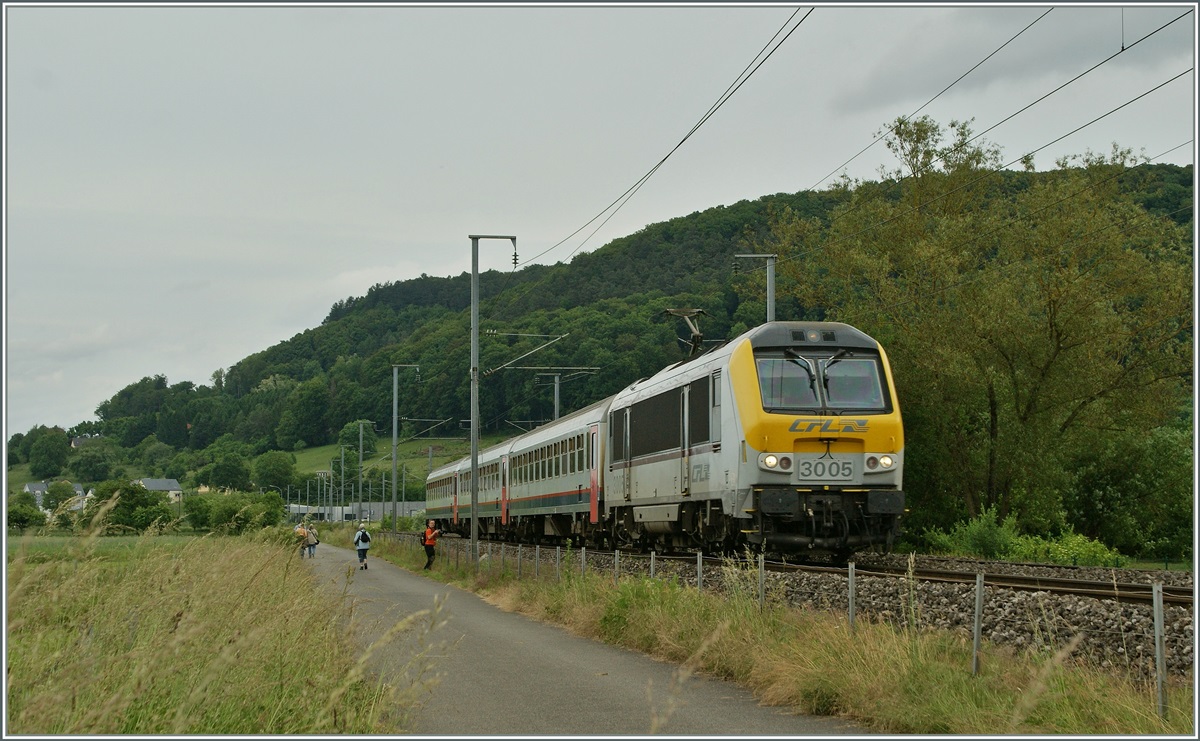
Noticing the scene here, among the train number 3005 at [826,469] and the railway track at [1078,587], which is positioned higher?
the train number 3005 at [826,469]

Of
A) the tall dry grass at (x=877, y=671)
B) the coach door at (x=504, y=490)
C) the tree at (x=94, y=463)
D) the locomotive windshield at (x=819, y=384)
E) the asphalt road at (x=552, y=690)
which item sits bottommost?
the asphalt road at (x=552, y=690)

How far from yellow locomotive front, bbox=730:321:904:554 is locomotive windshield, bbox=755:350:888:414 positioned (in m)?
0.01

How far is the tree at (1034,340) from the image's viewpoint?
34.8m

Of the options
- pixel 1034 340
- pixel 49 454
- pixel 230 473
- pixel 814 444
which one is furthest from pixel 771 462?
pixel 230 473

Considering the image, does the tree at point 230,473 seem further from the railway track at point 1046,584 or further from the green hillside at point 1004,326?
the railway track at point 1046,584

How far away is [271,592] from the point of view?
37.3 ft

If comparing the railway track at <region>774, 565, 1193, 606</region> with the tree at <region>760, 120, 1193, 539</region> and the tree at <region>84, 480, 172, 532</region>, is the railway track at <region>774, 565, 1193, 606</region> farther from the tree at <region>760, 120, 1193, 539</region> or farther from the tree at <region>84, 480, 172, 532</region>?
the tree at <region>760, 120, 1193, 539</region>

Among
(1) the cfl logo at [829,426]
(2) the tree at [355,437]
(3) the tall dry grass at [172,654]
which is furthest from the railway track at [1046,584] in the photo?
(2) the tree at [355,437]

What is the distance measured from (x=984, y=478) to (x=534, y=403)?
3003 cm

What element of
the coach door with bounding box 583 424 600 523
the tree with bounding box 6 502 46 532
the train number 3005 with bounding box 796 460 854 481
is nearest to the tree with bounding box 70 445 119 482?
the coach door with bounding box 583 424 600 523

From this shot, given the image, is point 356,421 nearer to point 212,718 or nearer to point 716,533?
point 716,533

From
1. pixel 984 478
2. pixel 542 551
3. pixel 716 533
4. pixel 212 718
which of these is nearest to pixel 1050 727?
pixel 212 718

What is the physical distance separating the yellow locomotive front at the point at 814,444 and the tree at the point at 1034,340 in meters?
16.2

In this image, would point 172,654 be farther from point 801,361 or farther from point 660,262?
point 660,262
